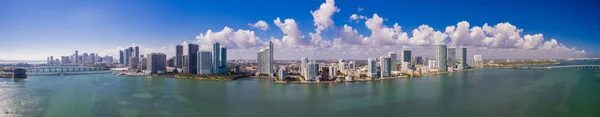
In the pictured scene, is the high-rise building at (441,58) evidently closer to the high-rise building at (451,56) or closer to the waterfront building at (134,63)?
the high-rise building at (451,56)

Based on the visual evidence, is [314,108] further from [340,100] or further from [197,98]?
[197,98]

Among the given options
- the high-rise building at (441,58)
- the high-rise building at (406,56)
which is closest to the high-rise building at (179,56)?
the high-rise building at (406,56)

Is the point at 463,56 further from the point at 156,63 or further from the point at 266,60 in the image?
the point at 156,63

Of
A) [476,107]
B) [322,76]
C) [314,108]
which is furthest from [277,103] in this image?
[322,76]

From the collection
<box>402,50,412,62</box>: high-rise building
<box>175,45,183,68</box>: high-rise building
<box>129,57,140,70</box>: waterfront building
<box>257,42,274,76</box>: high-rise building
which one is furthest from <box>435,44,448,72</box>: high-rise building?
<box>129,57,140,70</box>: waterfront building

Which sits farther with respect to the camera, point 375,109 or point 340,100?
point 340,100
